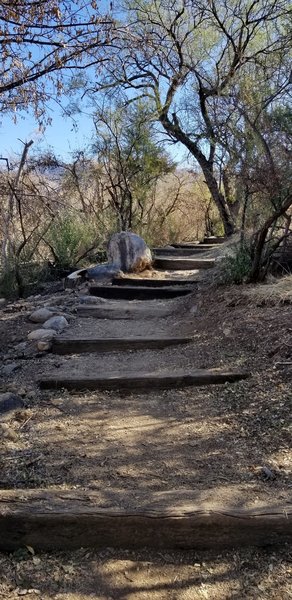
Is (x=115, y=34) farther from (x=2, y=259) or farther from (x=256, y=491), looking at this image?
(x=2, y=259)

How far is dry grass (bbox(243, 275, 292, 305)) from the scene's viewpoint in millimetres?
4129

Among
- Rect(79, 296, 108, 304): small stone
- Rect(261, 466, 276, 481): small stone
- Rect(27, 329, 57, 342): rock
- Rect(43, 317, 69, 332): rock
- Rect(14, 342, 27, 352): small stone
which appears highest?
Rect(79, 296, 108, 304): small stone

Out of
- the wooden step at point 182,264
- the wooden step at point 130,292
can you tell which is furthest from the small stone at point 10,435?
the wooden step at point 182,264

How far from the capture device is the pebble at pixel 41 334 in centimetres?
416

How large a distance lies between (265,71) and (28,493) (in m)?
9.13

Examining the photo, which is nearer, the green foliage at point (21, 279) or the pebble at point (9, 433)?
the pebble at point (9, 433)

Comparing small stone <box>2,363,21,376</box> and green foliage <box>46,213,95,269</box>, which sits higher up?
green foliage <box>46,213,95,269</box>

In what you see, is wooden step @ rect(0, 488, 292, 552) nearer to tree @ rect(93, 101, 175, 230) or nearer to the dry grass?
the dry grass

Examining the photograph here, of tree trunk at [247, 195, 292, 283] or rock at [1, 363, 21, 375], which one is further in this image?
tree trunk at [247, 195, 292, 283]

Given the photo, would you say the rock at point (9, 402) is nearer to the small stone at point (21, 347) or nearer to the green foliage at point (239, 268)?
the small stone at point (21, 347)

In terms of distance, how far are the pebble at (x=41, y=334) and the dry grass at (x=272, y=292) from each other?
72.3 inches

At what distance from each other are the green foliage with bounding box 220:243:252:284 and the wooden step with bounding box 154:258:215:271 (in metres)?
2.33

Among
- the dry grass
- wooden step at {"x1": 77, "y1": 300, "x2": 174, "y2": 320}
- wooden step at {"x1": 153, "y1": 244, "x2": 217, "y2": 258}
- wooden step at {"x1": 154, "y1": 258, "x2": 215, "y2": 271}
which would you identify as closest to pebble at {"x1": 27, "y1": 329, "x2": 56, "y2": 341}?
wooden step at {"x1": 77, "y1": 300, "x2": 174, "y2": 320}

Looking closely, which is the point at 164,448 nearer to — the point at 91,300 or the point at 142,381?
the point at 142,381
